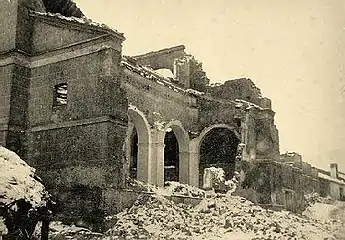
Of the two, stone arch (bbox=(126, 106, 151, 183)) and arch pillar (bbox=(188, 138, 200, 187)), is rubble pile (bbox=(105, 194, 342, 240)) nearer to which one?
stone arch (bbox=(126, 106, 151, 183))

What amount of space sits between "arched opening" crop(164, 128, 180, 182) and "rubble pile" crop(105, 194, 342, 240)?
624 cm

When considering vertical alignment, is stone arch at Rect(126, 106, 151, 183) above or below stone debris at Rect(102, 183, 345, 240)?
above

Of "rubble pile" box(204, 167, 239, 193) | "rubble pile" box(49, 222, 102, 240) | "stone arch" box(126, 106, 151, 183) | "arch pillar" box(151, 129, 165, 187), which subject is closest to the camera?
"rubble pile" box(49, 222, 102, 240)

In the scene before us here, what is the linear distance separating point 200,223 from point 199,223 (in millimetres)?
24

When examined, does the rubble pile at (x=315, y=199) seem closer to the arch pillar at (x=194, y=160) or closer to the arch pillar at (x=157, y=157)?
the arch pillar at (x=194, y=160)

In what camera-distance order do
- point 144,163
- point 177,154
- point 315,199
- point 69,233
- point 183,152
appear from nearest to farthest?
point 69,233 < point 144,163 < point 315,199 < point 183,152 < point 177,154

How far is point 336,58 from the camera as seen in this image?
16.2 ft

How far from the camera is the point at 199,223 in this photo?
906 centimetres

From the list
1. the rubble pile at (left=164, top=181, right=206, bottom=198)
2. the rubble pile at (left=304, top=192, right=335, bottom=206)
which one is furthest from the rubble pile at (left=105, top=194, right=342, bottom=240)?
the rubble pile at (left=304, top=192, right=335, bottom=206)

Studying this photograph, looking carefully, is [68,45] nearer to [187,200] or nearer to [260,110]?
[187,200]

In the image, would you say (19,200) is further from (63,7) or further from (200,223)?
(63,7)

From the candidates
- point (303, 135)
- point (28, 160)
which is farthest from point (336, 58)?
point (28, 160)

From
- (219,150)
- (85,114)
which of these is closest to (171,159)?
(219,150)

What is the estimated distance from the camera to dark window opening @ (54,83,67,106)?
1007cm
